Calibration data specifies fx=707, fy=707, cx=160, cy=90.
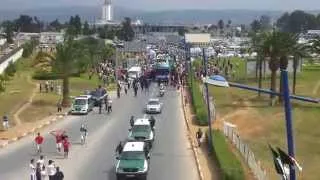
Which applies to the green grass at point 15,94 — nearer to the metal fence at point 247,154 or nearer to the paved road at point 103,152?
the paved road at point 103,152

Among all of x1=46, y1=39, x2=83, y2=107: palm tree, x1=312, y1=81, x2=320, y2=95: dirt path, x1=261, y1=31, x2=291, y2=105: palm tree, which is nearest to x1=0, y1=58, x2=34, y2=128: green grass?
x1=46, y1=39, x2=83, y2=107: palm tree

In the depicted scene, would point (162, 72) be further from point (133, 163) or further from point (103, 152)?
point (133, 163)

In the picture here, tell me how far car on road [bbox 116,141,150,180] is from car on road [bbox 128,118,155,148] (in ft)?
16.6

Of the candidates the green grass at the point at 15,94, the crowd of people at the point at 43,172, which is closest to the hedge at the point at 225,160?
the crowd of people at the point at 43,172

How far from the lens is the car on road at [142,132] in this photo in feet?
106

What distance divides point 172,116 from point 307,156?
51.3 feet

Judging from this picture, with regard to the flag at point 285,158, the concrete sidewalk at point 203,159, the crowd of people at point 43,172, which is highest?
the flag at point 285,158

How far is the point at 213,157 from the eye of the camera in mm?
30328

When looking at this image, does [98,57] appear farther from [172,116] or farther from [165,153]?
[165,153]

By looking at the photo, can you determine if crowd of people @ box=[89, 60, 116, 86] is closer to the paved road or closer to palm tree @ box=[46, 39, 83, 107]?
palm tree @ box=[46, 39, 83, 107]

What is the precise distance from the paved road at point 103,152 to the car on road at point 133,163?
89cm

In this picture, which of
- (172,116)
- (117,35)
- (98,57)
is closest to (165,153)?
(172,116)

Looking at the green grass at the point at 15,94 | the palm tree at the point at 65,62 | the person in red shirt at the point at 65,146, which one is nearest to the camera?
the person in red shirt at the point at 65,146

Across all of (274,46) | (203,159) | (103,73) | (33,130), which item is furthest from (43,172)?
(103,73)
